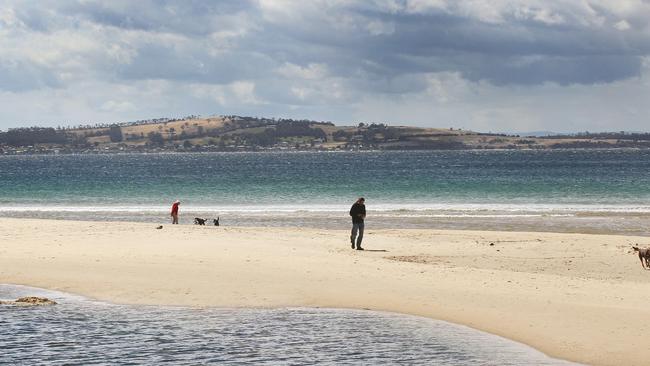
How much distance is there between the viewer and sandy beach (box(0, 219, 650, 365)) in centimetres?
1659

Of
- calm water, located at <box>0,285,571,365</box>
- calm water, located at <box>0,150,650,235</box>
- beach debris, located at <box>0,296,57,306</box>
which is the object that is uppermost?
calm water, located at <box>0,285,571,365</box>

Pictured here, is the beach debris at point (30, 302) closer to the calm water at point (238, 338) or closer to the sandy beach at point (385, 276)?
the calm water at point (238, 338)

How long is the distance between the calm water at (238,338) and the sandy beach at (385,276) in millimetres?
917

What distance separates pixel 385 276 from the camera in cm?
2236

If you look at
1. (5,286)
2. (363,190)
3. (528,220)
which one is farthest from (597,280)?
(363,190)

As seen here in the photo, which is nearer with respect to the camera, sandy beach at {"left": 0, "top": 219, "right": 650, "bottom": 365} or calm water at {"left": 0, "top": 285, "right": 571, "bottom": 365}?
calm water at {"left": 0, "top": 285, "right": 571, "bottom": 365}

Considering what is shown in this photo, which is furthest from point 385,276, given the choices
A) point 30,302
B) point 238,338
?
point 30,302

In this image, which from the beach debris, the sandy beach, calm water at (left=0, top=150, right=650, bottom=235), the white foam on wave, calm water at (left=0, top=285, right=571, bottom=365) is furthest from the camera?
the white foam on wave

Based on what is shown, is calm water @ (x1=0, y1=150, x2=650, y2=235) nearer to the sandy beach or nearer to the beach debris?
the sandy beach

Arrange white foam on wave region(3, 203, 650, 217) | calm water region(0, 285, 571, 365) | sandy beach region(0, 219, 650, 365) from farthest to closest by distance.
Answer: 1. white foam on wave region(3, 203, 650, 217)
2. sandy beach region(0, 219, 650, 365)
3. calm water region(0, 285, 571, 365)

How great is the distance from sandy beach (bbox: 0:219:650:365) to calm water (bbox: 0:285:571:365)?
92 centimetres

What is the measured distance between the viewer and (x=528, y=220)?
47.1m

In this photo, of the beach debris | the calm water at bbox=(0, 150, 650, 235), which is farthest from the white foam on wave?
the beach debris

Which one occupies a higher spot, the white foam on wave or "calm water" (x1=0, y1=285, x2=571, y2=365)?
"calm water" (x1=0, y1=285, x2=571, y2=365)
